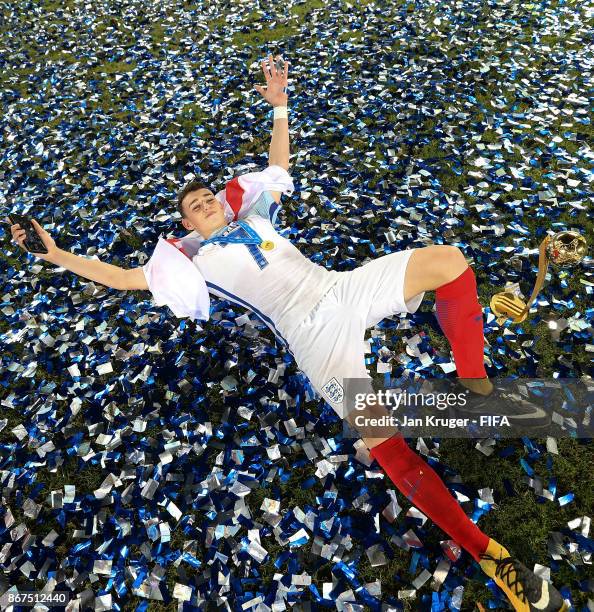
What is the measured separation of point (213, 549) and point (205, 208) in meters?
2.45

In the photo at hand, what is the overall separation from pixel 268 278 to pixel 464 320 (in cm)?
140

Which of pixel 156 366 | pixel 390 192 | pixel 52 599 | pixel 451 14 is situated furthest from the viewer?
pixel 451 14

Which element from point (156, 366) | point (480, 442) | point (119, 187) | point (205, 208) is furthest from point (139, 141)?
point (480, 442)

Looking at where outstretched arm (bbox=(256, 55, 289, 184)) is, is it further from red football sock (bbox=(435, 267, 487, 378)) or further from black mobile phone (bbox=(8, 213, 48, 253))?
black mobile phone (bbox=(8, 213, 48, 253))

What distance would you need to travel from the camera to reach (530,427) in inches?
134

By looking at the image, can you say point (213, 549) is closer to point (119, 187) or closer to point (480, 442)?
point (480, 442)

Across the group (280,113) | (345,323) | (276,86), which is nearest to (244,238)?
(345,323)

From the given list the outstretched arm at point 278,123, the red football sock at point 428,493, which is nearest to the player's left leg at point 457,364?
the red football sock at point 428,493

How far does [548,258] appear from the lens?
11.1 ft

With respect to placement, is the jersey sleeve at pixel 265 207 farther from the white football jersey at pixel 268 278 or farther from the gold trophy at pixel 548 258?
the gold trophy at pixel 548 258

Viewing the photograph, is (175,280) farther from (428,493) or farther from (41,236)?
(428,493)

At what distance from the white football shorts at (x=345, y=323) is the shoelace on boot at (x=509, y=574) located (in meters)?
1.21

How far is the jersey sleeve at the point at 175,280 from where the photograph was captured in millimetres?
3523

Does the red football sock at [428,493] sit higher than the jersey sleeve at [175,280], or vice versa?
the jersey sleeve at [175,280]
